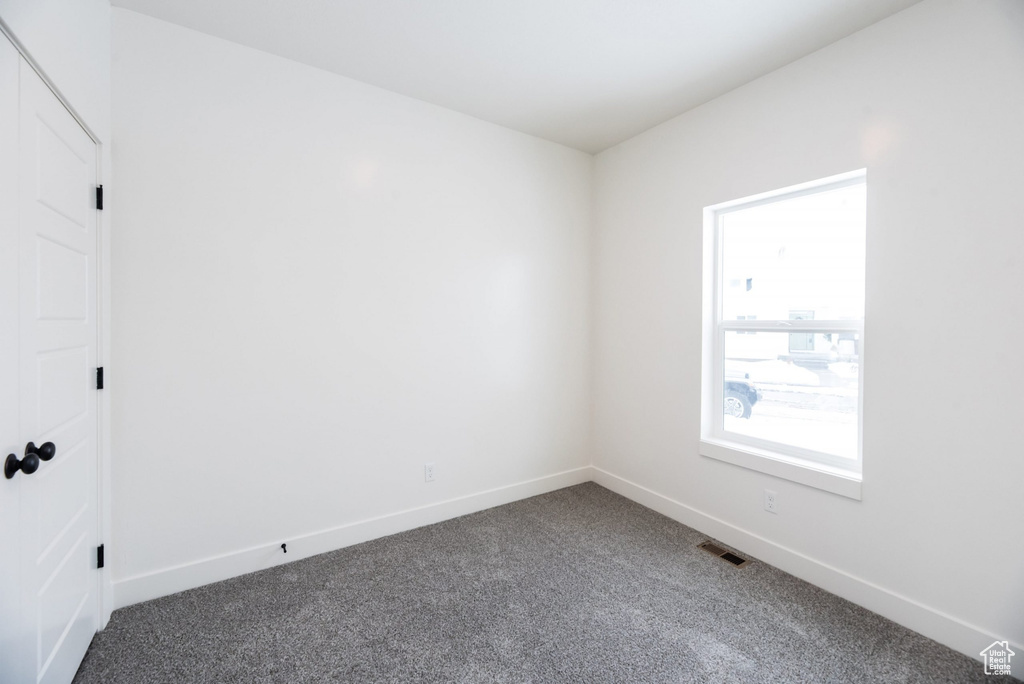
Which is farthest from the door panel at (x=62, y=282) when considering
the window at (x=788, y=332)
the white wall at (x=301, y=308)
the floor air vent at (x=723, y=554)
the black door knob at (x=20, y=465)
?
the floor air vent at (x=723, y=554)

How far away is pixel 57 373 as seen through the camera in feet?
5.26

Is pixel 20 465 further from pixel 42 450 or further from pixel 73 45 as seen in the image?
pixel 73 45

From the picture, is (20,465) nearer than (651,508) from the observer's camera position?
Yes

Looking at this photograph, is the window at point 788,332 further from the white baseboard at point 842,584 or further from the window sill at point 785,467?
the white baseboard at point 842,584


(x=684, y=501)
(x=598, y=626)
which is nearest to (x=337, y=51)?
(x=598, y=626)

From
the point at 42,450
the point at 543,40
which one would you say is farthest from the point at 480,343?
the point at 42,450

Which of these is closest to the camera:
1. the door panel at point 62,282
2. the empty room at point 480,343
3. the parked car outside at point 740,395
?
the door panel at point 62,282

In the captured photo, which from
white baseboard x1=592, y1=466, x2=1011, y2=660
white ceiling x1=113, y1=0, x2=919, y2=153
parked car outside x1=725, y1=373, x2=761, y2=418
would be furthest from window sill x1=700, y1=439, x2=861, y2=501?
white ceiling x1=113, y1=0, x2=919, y2=153

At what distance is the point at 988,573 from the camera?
1.83m

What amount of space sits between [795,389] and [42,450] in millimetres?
3314

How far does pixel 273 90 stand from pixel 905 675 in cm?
399

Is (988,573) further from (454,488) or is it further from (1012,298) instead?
(454,488)

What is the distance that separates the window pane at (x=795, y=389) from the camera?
7.80ft


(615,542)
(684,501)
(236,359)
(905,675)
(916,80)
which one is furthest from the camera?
(684,501)
